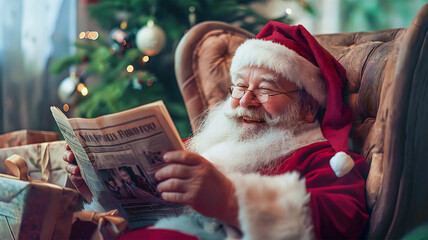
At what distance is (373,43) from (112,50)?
62.8 inches

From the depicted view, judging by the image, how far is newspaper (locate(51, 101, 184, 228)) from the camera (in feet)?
2.19

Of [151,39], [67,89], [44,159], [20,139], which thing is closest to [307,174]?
[44,159]

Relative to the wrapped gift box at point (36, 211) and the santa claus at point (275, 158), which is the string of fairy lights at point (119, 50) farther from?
the wrapped gift box at point (36, 211)

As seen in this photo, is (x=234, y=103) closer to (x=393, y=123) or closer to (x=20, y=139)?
(x=393, y=123)

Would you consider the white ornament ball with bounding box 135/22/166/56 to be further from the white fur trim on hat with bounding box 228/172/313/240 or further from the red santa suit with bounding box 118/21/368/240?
the white fur trim on hat with bounding box 228/172/313/240

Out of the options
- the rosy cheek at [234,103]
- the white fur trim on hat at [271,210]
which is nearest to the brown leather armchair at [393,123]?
the white fur trim on hat at [271,210]

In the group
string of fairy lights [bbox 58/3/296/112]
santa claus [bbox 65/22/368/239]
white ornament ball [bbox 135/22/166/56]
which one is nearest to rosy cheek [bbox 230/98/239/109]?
santa claus [bbox 65/22/368/239]

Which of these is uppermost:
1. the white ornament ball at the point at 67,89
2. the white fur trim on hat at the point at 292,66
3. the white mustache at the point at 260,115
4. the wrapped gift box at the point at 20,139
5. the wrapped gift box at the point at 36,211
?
the white fur trim on hat at the point at 292,66

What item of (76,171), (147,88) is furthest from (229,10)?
(76,171)

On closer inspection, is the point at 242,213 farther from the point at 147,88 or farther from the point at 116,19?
the point at 116,19

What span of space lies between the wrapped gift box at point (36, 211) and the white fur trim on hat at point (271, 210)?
1.12 ft

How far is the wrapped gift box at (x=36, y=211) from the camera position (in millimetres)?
745

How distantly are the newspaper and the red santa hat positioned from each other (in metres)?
0.38

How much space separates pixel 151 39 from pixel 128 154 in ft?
4.56
